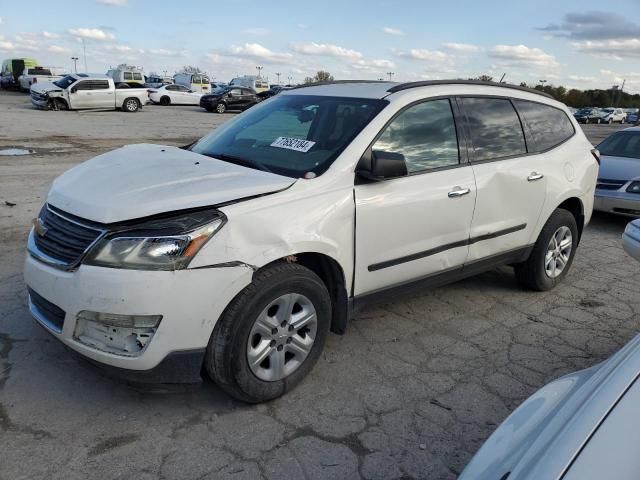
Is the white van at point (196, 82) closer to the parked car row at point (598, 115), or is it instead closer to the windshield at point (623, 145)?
the windshield at point (623, 145)

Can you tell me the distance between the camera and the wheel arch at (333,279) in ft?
10.4

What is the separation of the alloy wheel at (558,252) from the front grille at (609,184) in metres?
3.30

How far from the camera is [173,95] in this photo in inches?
1428

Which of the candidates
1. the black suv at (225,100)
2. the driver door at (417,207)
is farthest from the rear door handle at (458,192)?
the black suv at (225,100)

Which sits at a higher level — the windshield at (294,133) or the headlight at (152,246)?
the windshield at (294,133)

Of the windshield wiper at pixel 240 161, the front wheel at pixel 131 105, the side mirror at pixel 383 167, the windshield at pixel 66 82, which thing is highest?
the side mirror at pixel 383 167

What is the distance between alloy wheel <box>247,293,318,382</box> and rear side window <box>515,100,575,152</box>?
2658 mm

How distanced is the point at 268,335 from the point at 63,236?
1180mm

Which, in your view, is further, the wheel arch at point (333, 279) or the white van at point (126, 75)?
the white van at point (126, 75)

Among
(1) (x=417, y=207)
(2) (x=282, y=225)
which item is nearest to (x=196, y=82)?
(1) (x=417, y=207)

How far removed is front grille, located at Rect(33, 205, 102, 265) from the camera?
2652mm

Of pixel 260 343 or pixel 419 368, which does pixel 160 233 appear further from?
pixel 419 368

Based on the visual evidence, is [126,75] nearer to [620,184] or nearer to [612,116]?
[620,184]

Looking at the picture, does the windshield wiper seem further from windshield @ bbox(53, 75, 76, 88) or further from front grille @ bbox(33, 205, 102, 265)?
windshield @ bbox(53, 75, 76, 88)
